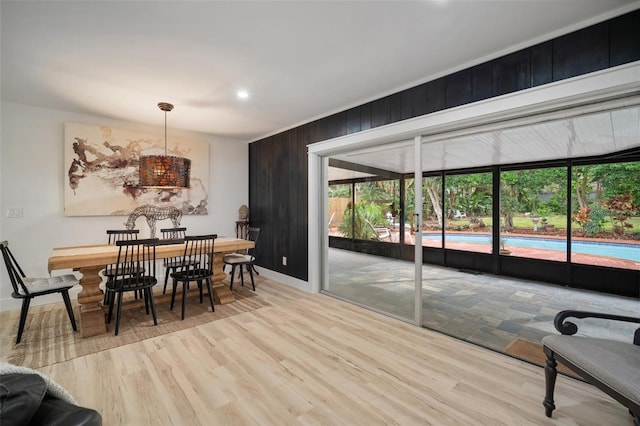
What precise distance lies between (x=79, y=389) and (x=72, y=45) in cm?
264

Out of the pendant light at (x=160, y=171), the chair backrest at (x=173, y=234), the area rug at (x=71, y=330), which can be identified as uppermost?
the pendant light at (x=160, y=171)

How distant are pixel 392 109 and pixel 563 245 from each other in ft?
12.9

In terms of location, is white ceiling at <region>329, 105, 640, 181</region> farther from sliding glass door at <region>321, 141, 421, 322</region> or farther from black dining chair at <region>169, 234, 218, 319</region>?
black dining chair at <region>169, 234, 218, 319</region>

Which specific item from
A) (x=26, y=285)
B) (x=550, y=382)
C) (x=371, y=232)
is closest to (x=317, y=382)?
(x=550, y=382)

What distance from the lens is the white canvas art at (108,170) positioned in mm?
3848

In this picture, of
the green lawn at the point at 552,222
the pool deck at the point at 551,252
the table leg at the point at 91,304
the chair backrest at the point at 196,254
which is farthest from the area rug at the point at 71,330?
the green lawn at the point at 552,222

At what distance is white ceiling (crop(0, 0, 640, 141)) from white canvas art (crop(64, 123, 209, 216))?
0.62 metres

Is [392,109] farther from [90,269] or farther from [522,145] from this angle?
[90,269]

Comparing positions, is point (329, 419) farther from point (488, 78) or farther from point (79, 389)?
point (488, 78)

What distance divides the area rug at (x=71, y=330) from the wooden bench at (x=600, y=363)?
2.89m

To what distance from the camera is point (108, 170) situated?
13.4ft

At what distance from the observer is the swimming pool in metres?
3.96

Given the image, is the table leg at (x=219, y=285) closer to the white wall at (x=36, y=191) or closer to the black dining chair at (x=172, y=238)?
the black dining chair at (x=172, y=238)

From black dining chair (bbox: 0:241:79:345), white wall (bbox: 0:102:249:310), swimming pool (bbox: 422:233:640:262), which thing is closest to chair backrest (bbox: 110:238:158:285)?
black dining chair (bbox: 0:241:79:345)
